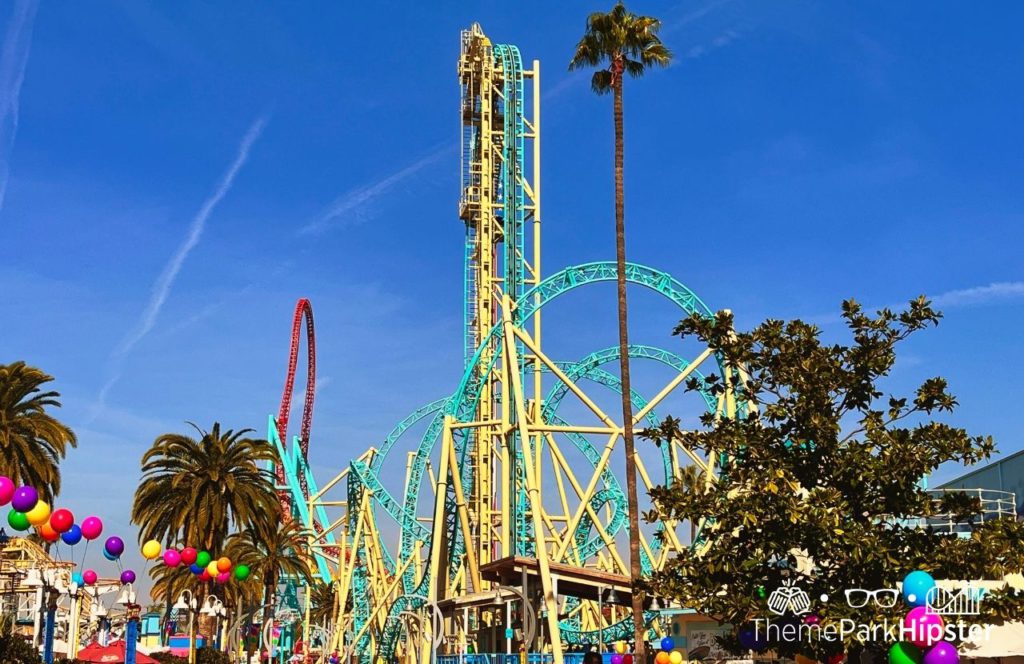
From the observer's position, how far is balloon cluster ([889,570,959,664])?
14336 millimetres

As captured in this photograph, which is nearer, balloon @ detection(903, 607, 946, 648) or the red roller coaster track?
balloon @ detection(903, 607, 946, 648)

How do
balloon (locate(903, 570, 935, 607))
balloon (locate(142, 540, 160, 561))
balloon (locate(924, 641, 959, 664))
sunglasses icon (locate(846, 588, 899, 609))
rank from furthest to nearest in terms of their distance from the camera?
balloon (locate(142, 540, 160, 561)) → sunglasses icon (locate(846, 588, 899, 609)) → balloon (locate(903, 570, 935, 607)) → balloon (locate(924, 641, 959, 664))

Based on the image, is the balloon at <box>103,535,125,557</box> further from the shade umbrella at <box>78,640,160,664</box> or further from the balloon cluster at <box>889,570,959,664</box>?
the balloon cluster at <box>889,570,959,664</box>

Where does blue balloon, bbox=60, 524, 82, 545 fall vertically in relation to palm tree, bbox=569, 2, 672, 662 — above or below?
below

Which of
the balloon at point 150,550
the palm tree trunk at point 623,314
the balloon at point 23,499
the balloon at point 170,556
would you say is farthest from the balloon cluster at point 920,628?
the balloon at point 170,556

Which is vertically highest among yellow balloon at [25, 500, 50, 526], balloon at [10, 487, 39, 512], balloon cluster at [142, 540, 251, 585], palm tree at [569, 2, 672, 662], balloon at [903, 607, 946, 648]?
palm tree at [569, 2, 672, 662]

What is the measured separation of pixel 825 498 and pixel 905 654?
8.15 feet

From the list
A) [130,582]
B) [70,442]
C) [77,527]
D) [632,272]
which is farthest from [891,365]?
[130,582]

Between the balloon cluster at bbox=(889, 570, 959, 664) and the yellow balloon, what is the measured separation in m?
14.9

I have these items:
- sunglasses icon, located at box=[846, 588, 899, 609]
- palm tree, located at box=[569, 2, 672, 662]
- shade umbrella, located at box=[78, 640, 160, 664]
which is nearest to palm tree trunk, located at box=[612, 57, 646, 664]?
palm tree, located at box=[569, 2, 672, 662]

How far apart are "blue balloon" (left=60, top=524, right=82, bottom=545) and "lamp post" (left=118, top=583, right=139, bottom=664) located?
4875 millimetres

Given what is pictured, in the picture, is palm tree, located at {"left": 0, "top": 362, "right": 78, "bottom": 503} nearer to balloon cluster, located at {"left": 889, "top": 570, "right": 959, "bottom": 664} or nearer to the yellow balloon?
the yellow balloon

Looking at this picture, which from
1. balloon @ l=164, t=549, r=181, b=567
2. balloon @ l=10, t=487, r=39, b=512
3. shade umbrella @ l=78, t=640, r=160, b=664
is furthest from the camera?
shade umbrella @ l=78, t=640, r=160, b=664

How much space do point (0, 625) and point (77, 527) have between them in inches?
146
